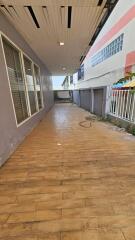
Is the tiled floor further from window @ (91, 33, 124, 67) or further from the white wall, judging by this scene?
window @ (91, 33, 124, 67)

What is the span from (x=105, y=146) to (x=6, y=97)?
2.26 metres

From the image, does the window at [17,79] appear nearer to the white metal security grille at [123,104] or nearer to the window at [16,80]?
the window at [16,80]

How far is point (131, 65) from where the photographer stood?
4191 millimetres

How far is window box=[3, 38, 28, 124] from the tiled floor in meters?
1.14

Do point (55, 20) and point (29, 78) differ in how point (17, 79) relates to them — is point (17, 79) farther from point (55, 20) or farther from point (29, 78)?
point (55, 20)

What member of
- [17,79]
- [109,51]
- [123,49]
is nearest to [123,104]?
[123,49]

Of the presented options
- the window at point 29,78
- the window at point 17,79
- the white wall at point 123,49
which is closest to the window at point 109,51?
the white wall at point 123,49

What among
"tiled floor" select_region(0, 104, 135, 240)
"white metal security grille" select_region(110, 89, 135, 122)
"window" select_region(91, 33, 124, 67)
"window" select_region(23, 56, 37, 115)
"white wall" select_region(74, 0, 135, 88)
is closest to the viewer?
"tiled floor" select_region(0, 104, 135, 240)

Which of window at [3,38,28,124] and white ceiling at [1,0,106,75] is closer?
white ceiling at [1,0,106,75]

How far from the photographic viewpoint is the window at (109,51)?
5.12 m

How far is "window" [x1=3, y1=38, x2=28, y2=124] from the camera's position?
2.66m

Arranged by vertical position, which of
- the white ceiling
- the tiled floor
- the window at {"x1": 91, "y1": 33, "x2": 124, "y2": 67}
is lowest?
the tiled floor

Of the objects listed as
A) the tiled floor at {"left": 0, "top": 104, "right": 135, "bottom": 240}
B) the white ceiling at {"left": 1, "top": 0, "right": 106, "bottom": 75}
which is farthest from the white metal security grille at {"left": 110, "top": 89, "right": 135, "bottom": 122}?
the white ceiling at {"left": 1, "top": 0, "right": 106, "bottom": 75}

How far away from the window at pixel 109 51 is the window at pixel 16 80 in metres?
4.19
